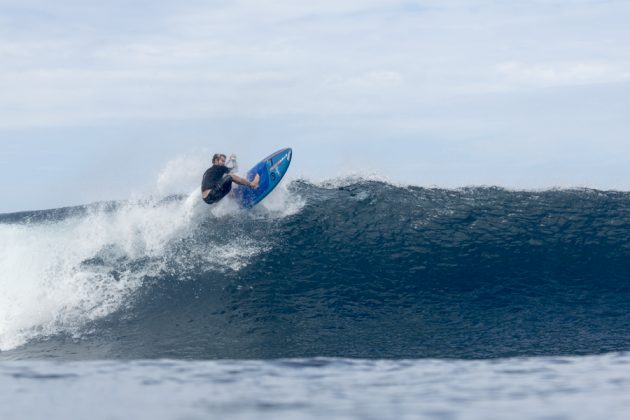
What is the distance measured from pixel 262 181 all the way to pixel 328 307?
14.0 ft

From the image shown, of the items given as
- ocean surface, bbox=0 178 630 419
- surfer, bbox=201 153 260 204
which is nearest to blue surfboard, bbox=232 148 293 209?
ocean surface, bbox=0 178 630 419

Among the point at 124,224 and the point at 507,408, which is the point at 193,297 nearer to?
the point at 124,224

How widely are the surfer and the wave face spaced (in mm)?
677

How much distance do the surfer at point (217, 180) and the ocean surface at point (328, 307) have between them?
0.69m

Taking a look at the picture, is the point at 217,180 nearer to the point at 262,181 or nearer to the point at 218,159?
the point at 218,159

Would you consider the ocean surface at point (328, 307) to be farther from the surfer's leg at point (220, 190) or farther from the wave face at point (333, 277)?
the surfer's leg at point (220, 190)

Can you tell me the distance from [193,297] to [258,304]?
1289mm

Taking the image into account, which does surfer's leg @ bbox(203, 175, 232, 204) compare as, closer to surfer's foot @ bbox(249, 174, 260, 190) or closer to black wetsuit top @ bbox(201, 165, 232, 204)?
black wetsuit top @ bbox(201, 165, 232, 204)

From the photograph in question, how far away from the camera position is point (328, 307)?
36.3ft

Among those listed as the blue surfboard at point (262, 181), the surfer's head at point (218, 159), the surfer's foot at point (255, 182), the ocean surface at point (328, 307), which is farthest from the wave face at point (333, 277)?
the surfer's head at point (218, 159)

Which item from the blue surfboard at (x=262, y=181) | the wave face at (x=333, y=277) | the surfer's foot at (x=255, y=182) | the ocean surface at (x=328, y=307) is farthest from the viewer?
the blue surfboard at (x=262, y=181)

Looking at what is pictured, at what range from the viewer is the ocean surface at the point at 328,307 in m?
5.43

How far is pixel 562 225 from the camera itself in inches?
550

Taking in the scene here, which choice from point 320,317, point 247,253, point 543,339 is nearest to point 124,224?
point 247,253
